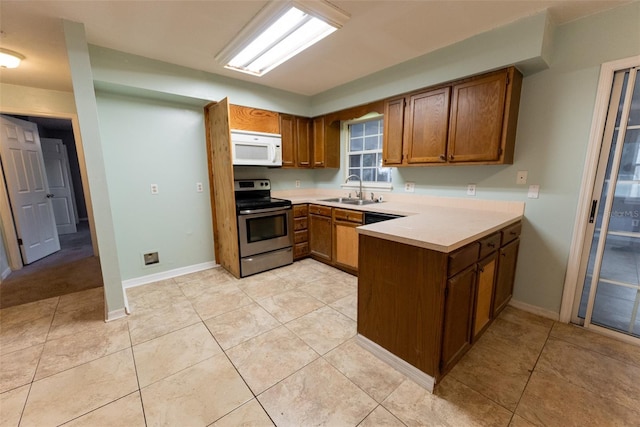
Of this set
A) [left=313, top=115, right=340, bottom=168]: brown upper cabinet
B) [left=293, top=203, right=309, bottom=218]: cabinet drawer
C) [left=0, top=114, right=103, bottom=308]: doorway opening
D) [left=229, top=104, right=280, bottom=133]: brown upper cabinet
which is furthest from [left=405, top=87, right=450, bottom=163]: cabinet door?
[left=0, top=114, right=103, bottom=308]: doorway opening

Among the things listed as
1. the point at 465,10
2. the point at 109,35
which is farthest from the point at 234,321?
the point at 465,10

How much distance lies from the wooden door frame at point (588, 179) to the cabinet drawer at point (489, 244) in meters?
0.75

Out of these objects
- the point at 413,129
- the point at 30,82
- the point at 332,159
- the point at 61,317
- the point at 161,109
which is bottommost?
the point at 61,317

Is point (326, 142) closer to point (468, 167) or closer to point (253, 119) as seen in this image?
point (253, 119)

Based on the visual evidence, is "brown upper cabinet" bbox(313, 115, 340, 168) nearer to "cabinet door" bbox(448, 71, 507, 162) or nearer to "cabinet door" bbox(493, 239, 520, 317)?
"cabinet door" bbox(448, 71, 507, 162)

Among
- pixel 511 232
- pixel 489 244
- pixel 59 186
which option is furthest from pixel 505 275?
pixel 59 186

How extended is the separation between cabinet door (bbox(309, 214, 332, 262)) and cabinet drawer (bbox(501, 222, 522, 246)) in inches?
73.7

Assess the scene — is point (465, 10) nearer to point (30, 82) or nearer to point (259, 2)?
point (259, 2)

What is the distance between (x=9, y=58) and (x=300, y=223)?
10.6 feet

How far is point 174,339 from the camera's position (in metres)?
1.99

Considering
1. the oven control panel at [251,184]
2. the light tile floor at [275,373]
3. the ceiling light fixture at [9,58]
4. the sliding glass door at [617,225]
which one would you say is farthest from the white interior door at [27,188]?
the sliding glass door at [617,225]

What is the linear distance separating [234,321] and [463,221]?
2.10 m

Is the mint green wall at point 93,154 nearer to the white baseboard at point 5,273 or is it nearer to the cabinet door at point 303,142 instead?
the white baseboard at point 5,273

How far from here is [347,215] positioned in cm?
306
